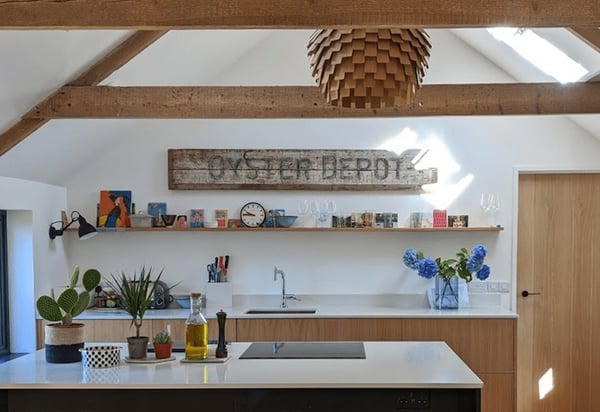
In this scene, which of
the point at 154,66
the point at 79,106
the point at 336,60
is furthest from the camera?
the point at 154,66

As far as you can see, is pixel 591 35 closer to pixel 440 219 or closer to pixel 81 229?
pixel 440 219

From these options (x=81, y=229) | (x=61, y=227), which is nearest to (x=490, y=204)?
(x=81, y=229)

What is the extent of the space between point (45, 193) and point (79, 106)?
1.27 m

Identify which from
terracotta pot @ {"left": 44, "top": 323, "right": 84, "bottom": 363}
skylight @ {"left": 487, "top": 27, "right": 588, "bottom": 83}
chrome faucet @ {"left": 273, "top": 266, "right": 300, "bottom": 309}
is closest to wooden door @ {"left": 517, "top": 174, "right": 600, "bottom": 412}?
skylight @ {"left": 487, "top": 27, "right": 588, "bottom": 83}

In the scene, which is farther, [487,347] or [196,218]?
[196,218]

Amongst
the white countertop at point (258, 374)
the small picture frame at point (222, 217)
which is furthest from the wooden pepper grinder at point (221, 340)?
the small picture frame at point (222, 217)

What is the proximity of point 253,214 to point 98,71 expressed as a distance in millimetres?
1726

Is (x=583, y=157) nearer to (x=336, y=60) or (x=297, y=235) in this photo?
(x=297, y=235)

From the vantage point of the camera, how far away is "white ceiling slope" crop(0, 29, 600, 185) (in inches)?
134

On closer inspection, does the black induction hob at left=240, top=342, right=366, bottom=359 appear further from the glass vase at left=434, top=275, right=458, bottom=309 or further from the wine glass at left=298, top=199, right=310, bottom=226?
the wine glass at left=298, top=199, right=310, bottom=226

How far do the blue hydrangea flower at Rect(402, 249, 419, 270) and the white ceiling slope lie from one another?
1.39 metres

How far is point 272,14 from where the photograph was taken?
2.22 meters

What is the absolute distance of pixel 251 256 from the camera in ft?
17.0

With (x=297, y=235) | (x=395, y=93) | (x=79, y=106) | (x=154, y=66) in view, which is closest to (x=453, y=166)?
(x=297, y=235)
